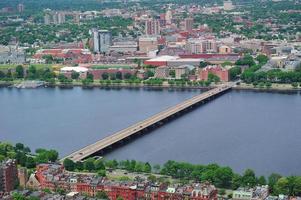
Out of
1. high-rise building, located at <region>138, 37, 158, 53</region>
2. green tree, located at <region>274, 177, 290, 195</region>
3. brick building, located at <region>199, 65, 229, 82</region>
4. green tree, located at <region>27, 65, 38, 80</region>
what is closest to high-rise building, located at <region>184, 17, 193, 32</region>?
high-rise building, located at <region>138, 37, 158, 53</region>

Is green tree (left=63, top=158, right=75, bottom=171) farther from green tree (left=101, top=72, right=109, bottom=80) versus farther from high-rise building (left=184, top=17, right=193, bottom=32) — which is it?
high-rise building (left=184, top=17, right=193, bottom=32)

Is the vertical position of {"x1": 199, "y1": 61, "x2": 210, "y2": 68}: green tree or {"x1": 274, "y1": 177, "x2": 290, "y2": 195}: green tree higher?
{"x1": 274, "y1": 177, "x2": 290, "y2": 195}: green tree

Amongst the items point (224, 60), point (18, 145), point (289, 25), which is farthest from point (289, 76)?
point (289, 25)

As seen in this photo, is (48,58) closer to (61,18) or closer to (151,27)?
(151,27)

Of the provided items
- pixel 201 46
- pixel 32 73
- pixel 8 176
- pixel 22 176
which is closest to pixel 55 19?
pixel 201 46

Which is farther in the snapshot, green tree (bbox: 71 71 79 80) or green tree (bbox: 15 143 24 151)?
green tree (bbox: 71 71 79 80)

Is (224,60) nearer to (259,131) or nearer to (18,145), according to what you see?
(259,131)

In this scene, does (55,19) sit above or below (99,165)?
above
